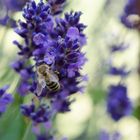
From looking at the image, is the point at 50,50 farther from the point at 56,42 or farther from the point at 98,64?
the point at 98,64

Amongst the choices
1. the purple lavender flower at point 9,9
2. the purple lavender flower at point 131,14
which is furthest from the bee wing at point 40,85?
the purple lavender flower at point 131,14

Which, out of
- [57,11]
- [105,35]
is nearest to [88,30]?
[105,35]

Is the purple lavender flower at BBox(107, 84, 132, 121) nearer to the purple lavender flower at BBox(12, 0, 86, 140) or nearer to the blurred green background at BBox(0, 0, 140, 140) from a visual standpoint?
the blurred green background at BBox(0, 0, 140, 140)

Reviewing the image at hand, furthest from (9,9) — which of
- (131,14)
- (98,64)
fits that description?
(98,64)

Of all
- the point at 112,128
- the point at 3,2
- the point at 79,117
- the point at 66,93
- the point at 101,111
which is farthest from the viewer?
the point at 79,117

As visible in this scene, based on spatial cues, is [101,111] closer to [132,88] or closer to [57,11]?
[132,88]

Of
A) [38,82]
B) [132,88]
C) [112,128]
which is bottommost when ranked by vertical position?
[38,82]

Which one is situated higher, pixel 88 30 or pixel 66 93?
pixel 88 30

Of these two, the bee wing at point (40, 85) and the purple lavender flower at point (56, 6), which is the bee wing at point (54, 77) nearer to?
the bee wing at point (40, 85)
